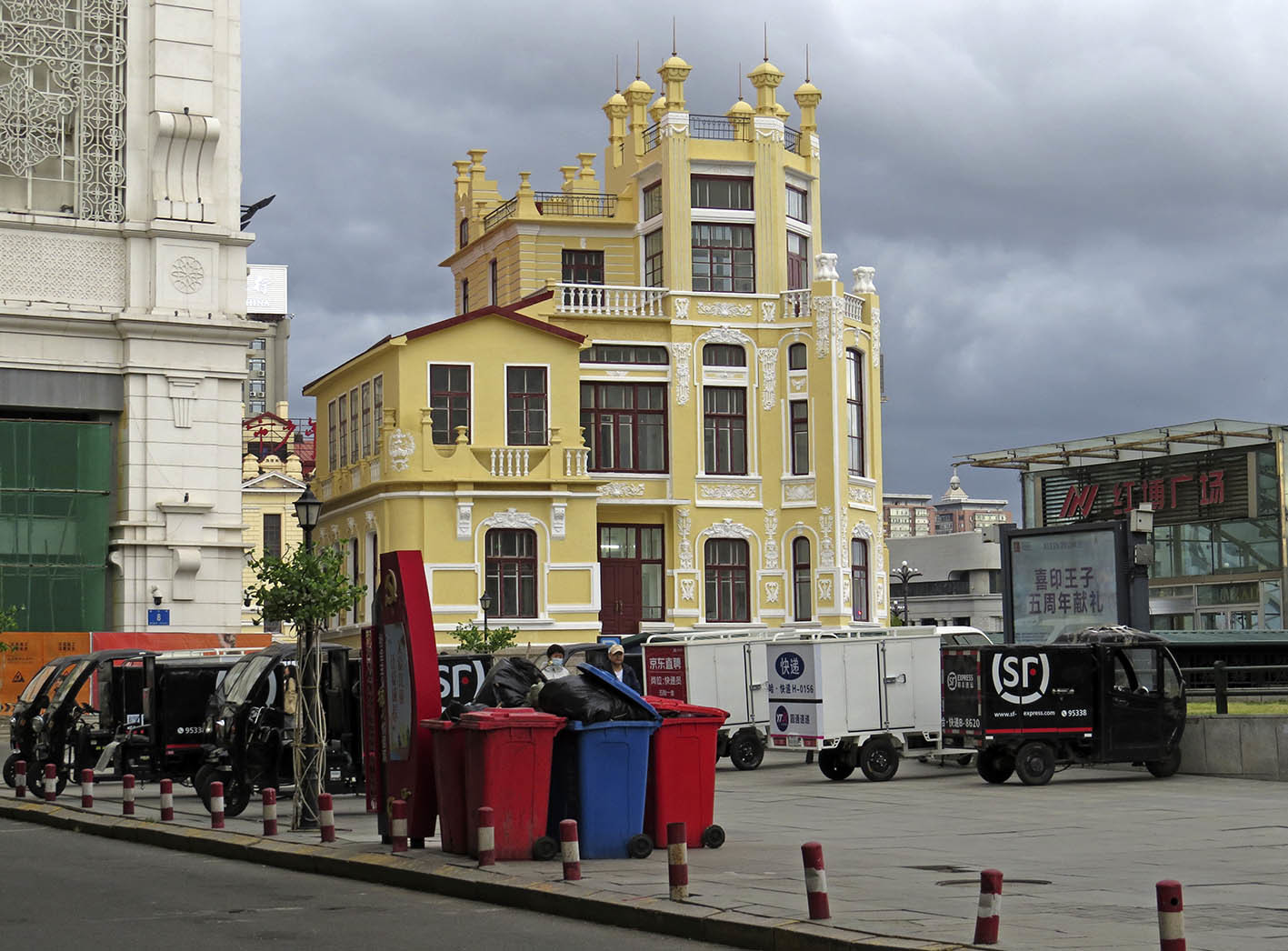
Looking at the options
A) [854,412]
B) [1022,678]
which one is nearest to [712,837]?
[1022,678]

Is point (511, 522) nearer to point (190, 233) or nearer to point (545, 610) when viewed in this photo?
point (545, 610)

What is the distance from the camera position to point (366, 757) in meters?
17.7

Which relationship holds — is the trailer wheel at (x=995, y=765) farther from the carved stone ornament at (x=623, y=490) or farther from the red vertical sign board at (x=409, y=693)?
the carved stone ornament at (x=623, y=490)

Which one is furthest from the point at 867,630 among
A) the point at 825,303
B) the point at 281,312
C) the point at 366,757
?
the point at 281,312

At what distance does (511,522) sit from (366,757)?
3064 cm

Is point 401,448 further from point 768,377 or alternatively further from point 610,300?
point 768,377

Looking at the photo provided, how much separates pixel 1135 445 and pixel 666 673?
41869 mm

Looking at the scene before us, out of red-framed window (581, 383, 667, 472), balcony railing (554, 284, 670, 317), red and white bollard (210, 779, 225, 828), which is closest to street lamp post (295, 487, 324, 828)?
red and white bollard (210, 779, 225, 828)

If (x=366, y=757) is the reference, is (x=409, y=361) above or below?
above

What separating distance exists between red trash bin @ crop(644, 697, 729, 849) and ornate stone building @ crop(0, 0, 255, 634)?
90.1ft

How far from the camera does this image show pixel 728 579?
5184cm

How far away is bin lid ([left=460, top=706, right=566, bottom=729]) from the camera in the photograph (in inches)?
574

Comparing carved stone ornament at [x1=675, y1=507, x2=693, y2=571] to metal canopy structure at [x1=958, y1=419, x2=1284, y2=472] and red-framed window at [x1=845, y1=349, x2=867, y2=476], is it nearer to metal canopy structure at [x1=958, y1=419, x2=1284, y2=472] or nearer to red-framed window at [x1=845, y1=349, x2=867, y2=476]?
red-framed window at [x1=845, y1=349, x2=867, y2=476]

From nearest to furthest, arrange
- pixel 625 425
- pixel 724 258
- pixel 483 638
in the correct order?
pixel 483 638 → pixel 625 425 → pixel 724 258
